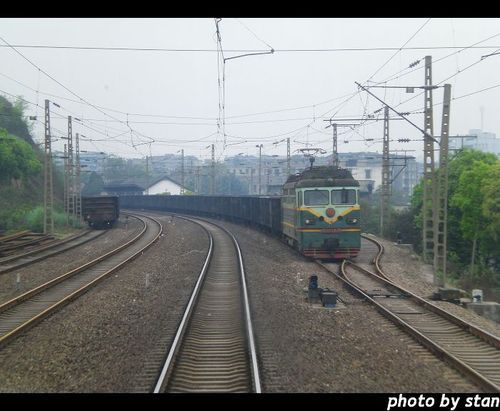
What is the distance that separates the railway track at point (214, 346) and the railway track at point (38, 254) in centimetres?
852

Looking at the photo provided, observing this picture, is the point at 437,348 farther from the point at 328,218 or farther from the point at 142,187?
the point at 142,187

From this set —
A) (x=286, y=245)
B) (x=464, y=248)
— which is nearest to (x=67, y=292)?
(x=286, y=245)

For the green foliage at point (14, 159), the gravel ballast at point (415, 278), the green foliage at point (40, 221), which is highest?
the green foliage at point (14, 159)

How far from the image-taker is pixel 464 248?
3888 cm

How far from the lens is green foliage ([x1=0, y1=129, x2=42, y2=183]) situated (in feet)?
125

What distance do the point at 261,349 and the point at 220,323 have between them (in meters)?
2.55

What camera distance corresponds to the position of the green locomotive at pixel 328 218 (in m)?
21.9

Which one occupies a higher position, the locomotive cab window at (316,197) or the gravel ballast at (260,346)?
the locomotive cab window at (316,197)

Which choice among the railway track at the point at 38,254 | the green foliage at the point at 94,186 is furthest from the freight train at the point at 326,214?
the green foliage at the point at 94,186

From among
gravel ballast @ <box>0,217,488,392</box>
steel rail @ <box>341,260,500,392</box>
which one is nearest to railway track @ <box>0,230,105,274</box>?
gravel ballast @ <box>0,217,488,392</box>

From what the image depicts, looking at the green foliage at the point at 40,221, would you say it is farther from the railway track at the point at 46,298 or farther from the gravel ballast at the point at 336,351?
the gravel ballast at the point at 336,351

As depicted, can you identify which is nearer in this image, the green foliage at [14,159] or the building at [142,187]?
the green foliage at [14,159]

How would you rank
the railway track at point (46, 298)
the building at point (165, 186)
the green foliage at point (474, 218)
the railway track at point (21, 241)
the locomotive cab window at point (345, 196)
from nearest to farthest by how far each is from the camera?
the railway track at point (46, 298), the locomotive cab window at point (345, 196), the railway track at point (21, 241), the green foliage at point (474, 218), the building at point (165, 186)
